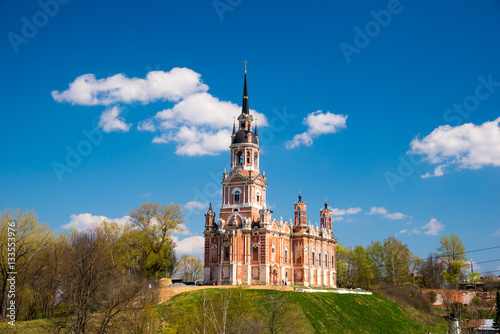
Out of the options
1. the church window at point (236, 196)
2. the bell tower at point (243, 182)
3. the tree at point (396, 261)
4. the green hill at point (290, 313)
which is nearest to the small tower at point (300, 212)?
the bell tower at point (243, 182)

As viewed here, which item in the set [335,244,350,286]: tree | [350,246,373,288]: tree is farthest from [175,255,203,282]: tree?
[350,246,373,288]: tree

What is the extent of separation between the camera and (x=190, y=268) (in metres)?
92.9

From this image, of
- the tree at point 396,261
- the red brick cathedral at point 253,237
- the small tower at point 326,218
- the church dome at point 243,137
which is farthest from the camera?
the tree at point 396,261

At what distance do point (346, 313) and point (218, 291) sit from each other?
44.0 feet

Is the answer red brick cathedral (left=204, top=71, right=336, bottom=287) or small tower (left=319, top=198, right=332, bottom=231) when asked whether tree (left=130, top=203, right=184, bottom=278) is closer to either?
red brick cathedral (left=204, top=71, right=336, bottom=287)

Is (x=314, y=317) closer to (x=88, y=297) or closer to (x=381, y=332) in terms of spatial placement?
(x=381, y=332)

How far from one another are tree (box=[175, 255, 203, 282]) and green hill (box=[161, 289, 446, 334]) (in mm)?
40570

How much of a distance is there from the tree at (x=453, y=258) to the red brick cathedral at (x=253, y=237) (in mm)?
26045

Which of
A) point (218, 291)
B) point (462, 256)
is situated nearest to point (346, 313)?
point (218, 291)

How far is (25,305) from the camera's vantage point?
43500mm

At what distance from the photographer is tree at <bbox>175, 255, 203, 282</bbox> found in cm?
9062

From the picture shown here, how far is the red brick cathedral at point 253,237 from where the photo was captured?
59.1 m

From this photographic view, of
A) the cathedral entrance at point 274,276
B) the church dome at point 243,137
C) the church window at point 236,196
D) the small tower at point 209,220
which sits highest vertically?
the church dome at point 243,137

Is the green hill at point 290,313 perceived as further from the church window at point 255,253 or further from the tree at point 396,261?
the tree at point 396,261
